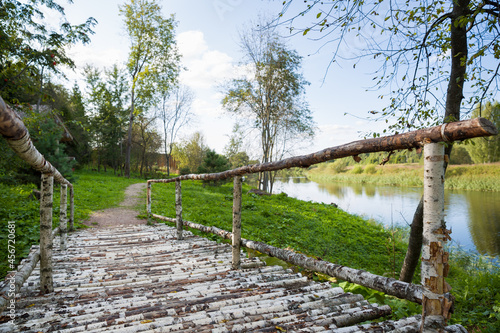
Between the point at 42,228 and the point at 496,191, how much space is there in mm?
26087

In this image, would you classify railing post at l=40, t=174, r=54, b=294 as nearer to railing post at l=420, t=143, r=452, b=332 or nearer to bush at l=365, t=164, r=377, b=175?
railing post at l=420, t=143, r=452, b=332

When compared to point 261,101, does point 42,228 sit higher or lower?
lower

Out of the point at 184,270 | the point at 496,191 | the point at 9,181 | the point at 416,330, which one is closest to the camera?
the point at 416,330

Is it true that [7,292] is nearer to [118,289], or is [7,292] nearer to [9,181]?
[118,289]

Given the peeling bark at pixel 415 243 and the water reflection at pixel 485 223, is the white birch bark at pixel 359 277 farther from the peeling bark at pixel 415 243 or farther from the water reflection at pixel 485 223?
the water reflection at pixel 485 223

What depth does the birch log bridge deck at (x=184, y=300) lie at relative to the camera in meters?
1.62

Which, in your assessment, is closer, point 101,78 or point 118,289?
point 118,289

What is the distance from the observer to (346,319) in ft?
5.42

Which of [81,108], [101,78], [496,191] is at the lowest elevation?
[496,191]

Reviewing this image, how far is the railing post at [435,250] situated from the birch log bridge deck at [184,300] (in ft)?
1.10

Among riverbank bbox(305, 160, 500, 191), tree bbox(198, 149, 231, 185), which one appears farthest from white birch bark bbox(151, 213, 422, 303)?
riverbank bbox(305, 160, 500, 191)

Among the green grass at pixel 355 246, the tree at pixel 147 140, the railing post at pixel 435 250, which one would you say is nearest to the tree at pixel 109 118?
the tree at pixel 147 140

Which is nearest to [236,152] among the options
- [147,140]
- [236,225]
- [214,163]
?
[214,163]

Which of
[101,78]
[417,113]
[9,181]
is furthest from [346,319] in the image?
[101,78]
